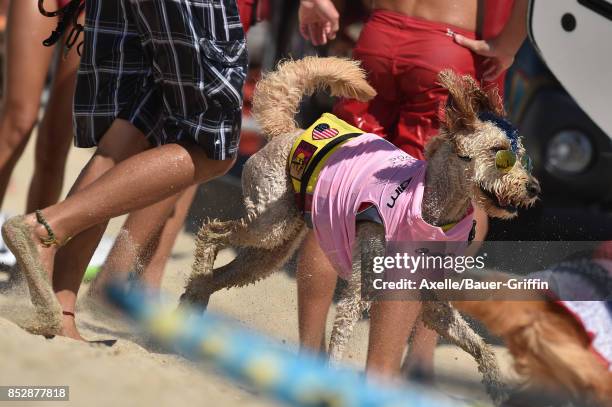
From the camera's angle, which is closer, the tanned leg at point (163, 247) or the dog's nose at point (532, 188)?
the dog's nose at point (532, 188)

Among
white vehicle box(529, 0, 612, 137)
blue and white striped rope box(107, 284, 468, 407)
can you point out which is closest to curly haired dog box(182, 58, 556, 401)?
blue and white striped rope box(107, 284, 468, 407)

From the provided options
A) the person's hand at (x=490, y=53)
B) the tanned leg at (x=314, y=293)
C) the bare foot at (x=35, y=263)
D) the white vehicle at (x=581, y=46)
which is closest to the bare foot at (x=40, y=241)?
the bare foot at (x=35, y=263)

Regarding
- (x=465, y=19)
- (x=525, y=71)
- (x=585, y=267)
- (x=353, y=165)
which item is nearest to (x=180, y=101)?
(x=353, y=165)

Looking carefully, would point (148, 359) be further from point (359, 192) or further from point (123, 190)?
point (359, 192)

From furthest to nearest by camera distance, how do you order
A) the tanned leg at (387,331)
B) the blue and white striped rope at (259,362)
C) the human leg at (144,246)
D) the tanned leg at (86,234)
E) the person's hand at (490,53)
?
1. the human leg at (144,246)
2. the person's hand at (490,53)
3. the tanned leg at (86,234)
4. the tanned leg at (387,331)
5. the blue and white striped rope at (259,362)

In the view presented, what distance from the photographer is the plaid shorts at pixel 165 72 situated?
3.52 m

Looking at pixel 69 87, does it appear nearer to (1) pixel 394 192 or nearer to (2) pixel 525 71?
(1) pixel 394 192

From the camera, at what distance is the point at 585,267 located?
10.2 feet

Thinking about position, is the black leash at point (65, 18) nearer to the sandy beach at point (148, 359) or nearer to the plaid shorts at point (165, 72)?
the plaid shorts at point (165, 72)

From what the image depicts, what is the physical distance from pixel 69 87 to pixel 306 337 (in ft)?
5.63

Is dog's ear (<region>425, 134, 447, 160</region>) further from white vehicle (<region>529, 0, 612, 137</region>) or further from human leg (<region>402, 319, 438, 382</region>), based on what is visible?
human leg (<region>402, 319, 438, 382</region>)

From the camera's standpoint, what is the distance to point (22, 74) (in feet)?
15.0

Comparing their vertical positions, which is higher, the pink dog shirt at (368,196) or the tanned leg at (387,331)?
the pink dog shirt at (368,196)

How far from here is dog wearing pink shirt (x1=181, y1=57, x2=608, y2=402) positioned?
3.46 meters
